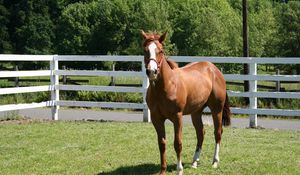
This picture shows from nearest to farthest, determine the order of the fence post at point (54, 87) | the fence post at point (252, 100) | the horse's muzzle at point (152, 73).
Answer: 1. the horse's muzzle at point (152, 73)
2. the fence post at point (252, 100)
3. the fence post at point (54, 87)

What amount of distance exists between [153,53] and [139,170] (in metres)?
1.99

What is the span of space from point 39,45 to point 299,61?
186 feet

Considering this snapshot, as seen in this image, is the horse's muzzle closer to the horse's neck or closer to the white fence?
the horse's neck

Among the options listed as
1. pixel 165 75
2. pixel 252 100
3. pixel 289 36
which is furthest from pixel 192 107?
pixel 289 36

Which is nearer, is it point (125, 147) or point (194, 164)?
point (194, 164)

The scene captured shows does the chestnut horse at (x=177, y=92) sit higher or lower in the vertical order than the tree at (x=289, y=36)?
lower

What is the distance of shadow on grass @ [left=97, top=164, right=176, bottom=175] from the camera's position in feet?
22.0

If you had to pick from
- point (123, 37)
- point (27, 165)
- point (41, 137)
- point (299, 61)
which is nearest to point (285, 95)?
point (299, 61)

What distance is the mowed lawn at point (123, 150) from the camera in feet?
22.6

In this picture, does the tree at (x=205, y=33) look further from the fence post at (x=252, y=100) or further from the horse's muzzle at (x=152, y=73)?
the horse's muzzle at (x=152, y=73)

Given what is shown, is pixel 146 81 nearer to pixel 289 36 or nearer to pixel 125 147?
pixel 125 147

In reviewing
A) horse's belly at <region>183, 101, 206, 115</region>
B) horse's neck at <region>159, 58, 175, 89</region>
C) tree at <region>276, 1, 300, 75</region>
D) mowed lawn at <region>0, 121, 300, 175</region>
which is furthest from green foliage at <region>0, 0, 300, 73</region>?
horse's neck at <region>159, 58, 175, 89</region>

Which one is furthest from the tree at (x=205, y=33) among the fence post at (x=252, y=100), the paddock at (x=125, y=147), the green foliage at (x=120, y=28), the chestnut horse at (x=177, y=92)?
the chestnut horse at (x=177, y=92)

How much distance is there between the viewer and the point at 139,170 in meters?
6.85
